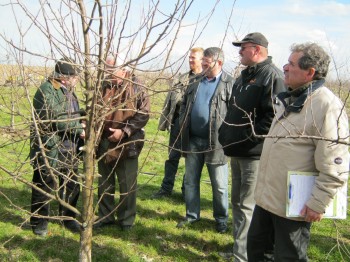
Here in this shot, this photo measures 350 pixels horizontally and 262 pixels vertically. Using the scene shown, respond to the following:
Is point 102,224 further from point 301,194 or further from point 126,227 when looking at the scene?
point 301,194

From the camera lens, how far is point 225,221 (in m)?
4.56

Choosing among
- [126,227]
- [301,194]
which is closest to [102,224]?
[126,227]

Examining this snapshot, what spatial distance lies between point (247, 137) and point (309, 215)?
1.06 metres

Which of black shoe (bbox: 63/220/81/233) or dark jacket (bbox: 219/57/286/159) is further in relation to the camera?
black shoe (bbox: 63/220/81/233)

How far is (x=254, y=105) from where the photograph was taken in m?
3.39

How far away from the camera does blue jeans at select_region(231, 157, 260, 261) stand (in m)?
3.47

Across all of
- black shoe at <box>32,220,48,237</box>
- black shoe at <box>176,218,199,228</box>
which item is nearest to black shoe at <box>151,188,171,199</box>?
black shoe at <box>176,218,199,228</box>

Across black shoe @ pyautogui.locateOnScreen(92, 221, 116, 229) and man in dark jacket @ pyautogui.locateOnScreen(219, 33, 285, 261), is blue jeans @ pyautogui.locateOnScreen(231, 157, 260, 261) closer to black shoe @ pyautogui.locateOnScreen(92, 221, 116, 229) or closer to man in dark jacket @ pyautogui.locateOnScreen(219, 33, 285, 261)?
man in dark jacket @ pyautogui.locateOnScreen(219, 33, 285, 261)

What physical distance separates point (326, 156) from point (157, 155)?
6.77m

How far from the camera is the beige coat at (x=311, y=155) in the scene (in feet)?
7.64

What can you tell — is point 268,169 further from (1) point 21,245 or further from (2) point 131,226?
(1) point 21,245

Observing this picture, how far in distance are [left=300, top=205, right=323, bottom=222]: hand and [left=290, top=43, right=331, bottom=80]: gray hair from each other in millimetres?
897

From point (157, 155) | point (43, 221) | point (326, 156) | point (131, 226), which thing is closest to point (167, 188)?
point (131, 226)

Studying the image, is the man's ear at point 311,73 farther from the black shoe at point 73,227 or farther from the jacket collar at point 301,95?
the black shoe at point 73,227
